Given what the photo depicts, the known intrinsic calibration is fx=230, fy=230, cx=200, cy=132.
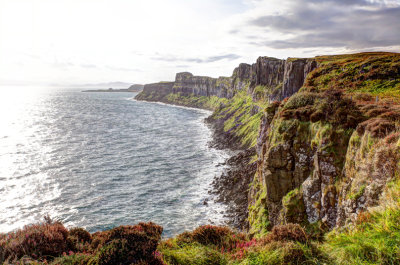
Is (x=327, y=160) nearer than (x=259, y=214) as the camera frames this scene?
Yes

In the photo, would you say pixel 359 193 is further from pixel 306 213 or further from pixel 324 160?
pixel 306 213

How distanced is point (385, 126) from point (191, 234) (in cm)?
1234

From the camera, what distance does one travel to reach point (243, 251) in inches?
367

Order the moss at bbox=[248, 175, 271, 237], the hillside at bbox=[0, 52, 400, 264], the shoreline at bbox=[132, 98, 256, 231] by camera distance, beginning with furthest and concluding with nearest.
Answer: the shoreline at bbox=[132, 98, 256, 231]
the moss at bbox=[248, 175, 271, 237]
the hillside at bbox=[0, 52, 400, 264]

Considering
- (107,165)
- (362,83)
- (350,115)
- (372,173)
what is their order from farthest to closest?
(107,165)
(362,83)
(350,115)
(372,173)

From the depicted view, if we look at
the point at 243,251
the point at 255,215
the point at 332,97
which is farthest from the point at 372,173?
the point at 255,215

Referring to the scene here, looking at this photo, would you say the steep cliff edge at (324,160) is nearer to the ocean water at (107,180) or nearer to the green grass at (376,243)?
the green grass at (376,243)

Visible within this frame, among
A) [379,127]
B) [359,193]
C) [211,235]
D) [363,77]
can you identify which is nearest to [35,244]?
[211,235]

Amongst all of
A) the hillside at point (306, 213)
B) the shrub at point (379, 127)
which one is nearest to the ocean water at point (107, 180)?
the hillside at point (306, 213)

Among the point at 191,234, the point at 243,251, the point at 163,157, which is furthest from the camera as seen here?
the point at 163,157

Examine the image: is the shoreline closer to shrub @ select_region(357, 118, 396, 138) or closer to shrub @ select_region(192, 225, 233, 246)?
shrub @ select_region(192, 225, 233, 246)

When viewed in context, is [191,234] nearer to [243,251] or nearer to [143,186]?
[243,251]

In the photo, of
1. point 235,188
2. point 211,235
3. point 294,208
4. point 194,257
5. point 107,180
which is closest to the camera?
point 194,257

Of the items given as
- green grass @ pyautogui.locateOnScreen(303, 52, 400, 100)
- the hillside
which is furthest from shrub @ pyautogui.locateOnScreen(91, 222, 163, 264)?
green grass @ pyautogui.locateOnScreen(303, 52, 400, 100)
